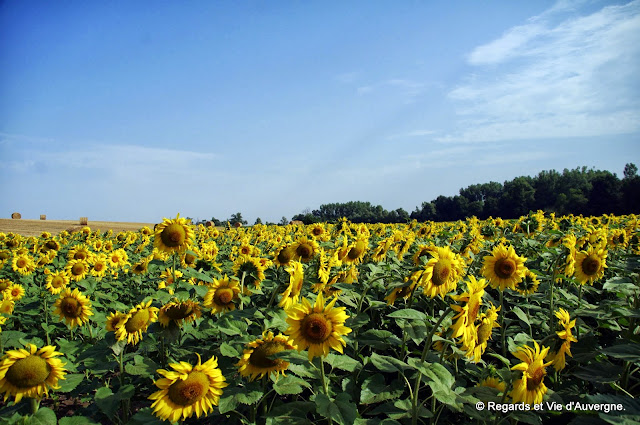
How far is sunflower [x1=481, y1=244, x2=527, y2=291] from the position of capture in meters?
A: 3.62

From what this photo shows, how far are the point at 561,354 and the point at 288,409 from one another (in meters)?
2.04

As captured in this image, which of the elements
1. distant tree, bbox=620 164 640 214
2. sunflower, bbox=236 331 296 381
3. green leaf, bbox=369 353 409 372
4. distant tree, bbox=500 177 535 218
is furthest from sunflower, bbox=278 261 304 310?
distant tree, bbox=500 177 535 218

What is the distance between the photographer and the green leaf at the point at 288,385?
8.01ft

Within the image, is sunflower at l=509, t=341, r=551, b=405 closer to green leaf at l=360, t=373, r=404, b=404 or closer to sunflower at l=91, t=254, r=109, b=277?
green leaf at l=360, t=373, r=404, b=404

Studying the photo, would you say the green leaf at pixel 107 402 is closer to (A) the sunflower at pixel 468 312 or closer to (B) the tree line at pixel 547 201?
(A) the sunflower at pixel 468 312

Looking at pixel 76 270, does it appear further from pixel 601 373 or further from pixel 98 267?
pixel 601 373

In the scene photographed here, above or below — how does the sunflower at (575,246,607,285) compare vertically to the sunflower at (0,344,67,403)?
above

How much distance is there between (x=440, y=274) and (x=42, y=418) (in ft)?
9.57

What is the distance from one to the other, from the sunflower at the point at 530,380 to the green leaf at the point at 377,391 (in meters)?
0.76

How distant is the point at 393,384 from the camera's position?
8.94ft

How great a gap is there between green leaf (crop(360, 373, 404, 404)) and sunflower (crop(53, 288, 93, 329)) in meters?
3.31

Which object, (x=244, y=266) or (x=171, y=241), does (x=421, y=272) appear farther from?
(x=171, y=241)

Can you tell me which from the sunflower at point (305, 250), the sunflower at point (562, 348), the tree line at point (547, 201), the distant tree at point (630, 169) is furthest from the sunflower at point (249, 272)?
the distant tree at point (630, 169)

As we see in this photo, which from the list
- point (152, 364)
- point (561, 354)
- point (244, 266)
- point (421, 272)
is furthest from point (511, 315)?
point (152, 364)
